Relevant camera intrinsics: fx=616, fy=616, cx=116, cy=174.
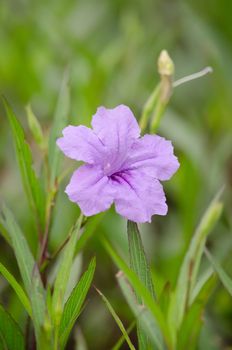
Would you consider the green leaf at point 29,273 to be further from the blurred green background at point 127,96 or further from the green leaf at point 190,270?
the blurred green background at point 127,96

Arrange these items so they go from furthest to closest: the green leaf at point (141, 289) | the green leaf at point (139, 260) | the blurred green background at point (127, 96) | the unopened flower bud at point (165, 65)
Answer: the blurred green background at point (127, 96), the unopened flower bud at point (165, 65), the green leaf at point (139, 260), the green leaf at point (141, 289)

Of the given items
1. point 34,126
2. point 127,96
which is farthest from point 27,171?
point 127,96

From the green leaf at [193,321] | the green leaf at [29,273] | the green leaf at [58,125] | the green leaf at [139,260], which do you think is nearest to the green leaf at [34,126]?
the green leaf at [58,125]

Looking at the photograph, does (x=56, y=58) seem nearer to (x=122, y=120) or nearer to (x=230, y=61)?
(x=230, y=61)

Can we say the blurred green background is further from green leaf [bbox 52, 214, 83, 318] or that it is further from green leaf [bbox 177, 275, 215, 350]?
green leaf [bbox 52, 214, 83, 318]

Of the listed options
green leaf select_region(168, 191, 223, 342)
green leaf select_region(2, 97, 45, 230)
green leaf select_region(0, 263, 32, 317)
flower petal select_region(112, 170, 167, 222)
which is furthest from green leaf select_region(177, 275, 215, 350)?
green leaf select_region(2, 97, 45, 230)

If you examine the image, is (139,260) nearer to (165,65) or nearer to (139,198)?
(139,198)
